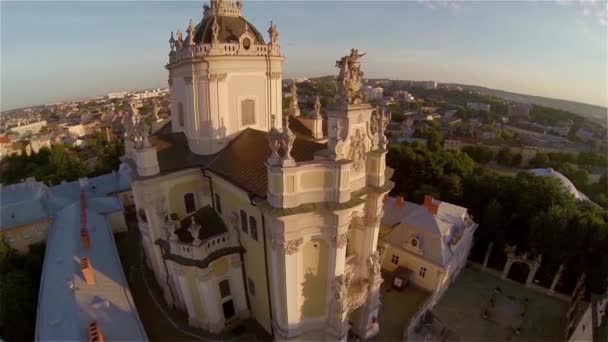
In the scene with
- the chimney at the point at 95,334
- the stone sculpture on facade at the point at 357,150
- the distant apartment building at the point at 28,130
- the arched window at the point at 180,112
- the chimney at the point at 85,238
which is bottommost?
the distant apartment building at the point at 28,130

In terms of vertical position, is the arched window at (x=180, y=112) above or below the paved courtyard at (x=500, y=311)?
above

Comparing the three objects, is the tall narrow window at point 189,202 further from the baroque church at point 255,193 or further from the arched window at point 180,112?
the arched window at point 180,112

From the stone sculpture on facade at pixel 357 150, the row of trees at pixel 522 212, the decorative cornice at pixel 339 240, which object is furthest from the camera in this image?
the row of trees at pixel 522 212

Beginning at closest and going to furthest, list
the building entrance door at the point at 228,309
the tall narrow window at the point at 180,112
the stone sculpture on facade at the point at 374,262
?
the stone sculpture on facade at the point at 374,262
the building entrance door at the point at 228,309
the tall narrow window at the point at 180,112

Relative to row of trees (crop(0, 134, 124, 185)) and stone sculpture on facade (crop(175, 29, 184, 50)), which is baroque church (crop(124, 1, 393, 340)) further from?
row of trees (crop(0, 134, 124, 185))

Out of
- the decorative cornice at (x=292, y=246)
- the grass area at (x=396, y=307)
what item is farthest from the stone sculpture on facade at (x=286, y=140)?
the grass area at (x=396, y=307)

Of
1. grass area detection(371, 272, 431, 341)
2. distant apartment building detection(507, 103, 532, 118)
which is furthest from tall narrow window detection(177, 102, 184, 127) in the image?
distant apartment building detection(507, 103, 532, 118)

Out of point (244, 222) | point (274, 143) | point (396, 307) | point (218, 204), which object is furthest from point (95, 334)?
point (396, 307)

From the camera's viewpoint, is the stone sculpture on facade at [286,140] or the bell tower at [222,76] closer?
the stone sculpture on facade at [286,140]
